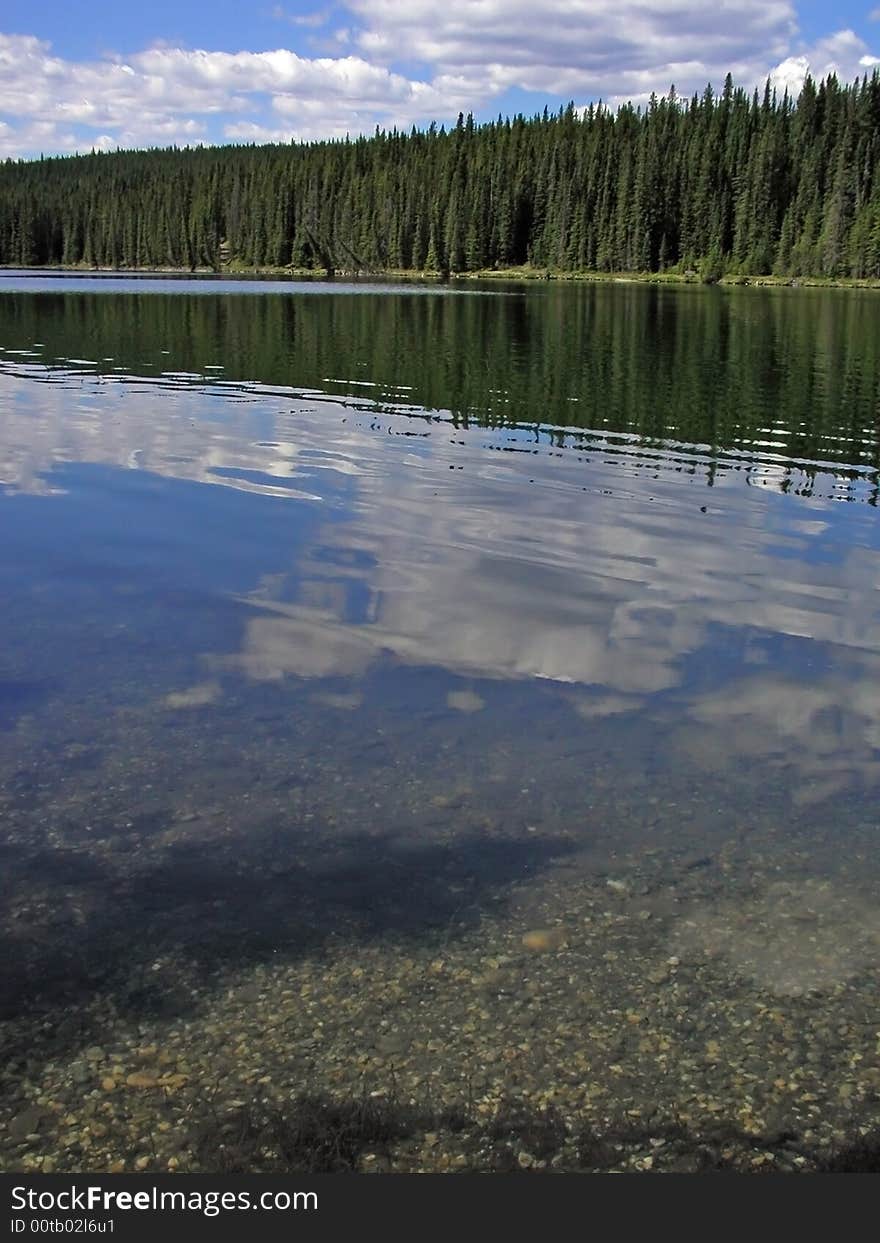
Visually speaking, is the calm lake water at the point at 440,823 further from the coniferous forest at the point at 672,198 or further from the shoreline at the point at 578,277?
the coniferous forest at the point at 672,198

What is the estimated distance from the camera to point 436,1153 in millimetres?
4879

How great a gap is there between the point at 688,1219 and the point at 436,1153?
42.5 inches

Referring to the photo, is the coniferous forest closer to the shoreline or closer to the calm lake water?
the shoreline

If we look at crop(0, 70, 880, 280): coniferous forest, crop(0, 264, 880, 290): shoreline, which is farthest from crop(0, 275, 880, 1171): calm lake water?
crop(0, 70, 880, 280): coniferous forest

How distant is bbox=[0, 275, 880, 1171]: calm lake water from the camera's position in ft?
17.2

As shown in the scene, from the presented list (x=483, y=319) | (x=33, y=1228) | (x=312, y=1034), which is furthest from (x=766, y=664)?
(x=483, y=319)

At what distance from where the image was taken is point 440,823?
7828mm

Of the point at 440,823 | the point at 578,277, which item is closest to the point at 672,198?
the point at 578,277

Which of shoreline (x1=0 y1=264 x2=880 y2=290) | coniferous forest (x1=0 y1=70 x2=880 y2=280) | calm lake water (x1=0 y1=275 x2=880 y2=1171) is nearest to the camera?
calm lake water (x1=0 y1=275 x2=880 y2=1171)

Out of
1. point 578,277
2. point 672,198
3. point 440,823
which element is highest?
point 672,198

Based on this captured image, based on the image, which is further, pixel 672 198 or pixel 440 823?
pixel 672 198

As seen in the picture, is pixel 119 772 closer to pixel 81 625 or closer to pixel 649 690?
pixel 81 625

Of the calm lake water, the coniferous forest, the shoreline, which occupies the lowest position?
the calm lake water

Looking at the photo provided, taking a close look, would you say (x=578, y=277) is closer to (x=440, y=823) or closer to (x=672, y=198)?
(x=672, y=198)
